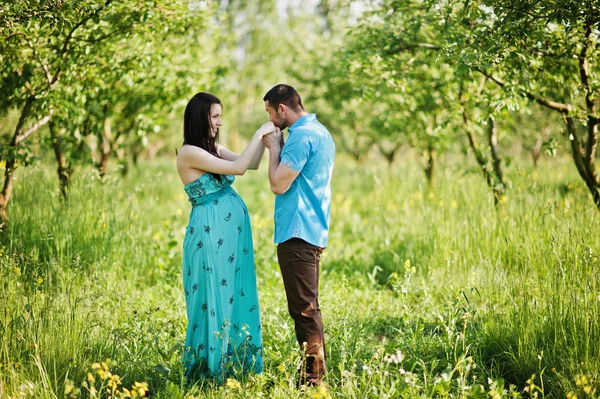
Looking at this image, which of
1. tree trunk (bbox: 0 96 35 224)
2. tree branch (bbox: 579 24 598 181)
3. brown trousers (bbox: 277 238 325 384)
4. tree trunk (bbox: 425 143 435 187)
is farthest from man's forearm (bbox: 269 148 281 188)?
tree trunk (bbox: 425 143 435 187)

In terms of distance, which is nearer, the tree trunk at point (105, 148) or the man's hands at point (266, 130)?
the man's hands at point (266, 130)

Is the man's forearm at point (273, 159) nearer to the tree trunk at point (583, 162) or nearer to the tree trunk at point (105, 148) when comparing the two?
the tree trunk at point (583, 162)

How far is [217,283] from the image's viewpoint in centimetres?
364

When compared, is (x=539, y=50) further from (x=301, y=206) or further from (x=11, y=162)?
(x=11, y=162)

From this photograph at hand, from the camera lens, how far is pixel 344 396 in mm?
3355

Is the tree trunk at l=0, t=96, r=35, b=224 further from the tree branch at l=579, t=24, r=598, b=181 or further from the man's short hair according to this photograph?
the tree branch at l=579, t=24, r=598, b=181

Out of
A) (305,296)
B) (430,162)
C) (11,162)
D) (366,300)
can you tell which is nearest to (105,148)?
(11,162)

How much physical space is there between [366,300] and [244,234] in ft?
6.88

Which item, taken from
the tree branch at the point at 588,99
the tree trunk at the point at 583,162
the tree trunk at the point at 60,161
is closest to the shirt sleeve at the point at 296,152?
the tree branch at the point at 588,99

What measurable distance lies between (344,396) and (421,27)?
404 cm

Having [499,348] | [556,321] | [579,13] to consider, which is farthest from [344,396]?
[579,13]

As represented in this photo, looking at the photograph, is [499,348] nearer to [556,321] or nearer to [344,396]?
[556,321]

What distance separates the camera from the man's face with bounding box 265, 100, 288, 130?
3477mm

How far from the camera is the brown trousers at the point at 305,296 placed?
11.0ft
